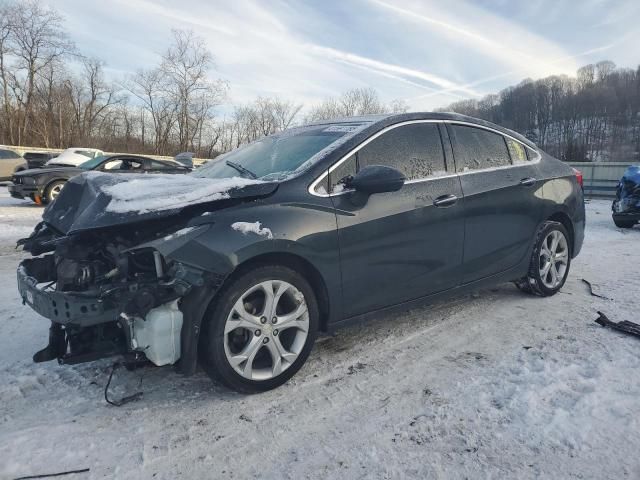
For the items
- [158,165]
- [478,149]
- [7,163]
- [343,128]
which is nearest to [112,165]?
[158,165]

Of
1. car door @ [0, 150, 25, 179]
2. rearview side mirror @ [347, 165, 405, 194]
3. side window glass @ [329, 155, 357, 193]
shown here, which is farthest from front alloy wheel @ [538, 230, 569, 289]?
car door @ [0, 150, 25, 179]

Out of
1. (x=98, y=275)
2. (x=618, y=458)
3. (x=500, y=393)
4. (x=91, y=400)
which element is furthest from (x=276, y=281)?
(x=618, y=458)

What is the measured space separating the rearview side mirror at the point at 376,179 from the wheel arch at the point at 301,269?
0.60 m

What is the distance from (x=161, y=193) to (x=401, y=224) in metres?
1.56

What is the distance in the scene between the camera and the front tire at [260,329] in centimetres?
249

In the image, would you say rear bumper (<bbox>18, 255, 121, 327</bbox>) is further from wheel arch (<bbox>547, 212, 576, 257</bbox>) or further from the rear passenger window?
wheel arch (<bbox>547, 212, 576, 257</bbox>)

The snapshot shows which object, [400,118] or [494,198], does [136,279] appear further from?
[494,198]

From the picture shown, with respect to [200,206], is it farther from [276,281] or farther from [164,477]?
[164,477]

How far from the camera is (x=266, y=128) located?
4441 cm

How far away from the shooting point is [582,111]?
72.2 m

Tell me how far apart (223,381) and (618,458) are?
75.7 inches

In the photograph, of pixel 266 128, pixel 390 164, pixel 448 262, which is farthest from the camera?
pixel 266 128

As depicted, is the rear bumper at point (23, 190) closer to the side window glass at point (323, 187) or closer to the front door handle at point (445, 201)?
the side window glass at point (323, 187)

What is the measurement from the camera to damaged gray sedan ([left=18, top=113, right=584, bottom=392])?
95.4 inches
